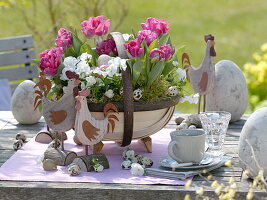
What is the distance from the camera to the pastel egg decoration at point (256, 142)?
238cm

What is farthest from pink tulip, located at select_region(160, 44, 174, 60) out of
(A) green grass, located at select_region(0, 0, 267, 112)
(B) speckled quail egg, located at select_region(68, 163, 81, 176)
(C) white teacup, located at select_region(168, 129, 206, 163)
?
(A) green grass, located at select_region(0, 0, 267, 112)

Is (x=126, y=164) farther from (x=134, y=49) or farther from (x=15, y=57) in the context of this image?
(x=15, y=57)

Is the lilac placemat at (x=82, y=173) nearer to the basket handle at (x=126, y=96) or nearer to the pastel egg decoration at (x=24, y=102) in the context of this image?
the basket handle at (x=126, y=96)

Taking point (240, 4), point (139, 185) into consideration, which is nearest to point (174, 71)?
point (139, 185)

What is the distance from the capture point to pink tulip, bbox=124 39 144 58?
2580 mm

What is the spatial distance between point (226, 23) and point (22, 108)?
7357mm

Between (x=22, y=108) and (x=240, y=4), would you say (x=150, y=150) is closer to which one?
(x=22, y=108)

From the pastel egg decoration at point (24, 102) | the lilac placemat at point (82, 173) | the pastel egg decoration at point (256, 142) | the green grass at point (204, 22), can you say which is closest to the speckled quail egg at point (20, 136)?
the lilac placemat at point (82, 173)

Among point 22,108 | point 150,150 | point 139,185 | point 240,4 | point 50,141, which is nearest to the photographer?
point 139,185

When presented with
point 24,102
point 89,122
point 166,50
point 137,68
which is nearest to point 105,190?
point 89,122

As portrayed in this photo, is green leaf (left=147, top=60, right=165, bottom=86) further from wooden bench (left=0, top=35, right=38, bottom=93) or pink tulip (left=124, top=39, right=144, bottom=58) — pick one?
wooden bench (left=0, top=35, right=38, bottom=93)

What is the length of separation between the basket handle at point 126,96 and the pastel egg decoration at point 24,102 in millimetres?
723

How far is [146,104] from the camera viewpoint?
2.65 meters

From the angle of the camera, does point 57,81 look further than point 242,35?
No
